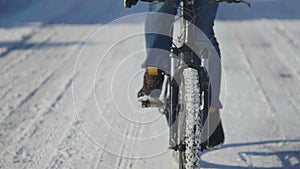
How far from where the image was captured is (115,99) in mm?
4426

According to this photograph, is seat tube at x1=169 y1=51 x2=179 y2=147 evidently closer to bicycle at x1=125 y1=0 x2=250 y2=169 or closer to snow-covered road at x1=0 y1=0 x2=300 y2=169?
bicycle at x1=125 y1=0 x2=250 y2=169

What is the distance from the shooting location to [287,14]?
331 inches

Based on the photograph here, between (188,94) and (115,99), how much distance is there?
1819mm

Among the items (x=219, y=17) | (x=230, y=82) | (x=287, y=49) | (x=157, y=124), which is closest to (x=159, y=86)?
(x=157, y=124)

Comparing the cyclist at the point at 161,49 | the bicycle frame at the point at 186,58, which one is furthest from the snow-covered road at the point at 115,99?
the bicycle frame at the point at 186,58

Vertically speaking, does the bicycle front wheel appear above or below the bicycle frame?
below

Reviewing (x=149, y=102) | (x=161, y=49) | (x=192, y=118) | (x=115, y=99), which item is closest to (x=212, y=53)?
(x=161, y=49)

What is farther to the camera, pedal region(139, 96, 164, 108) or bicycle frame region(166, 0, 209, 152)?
pedal region(139, 96, 164, 108)

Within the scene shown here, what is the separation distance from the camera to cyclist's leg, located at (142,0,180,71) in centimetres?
324

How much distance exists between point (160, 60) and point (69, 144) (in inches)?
43.2

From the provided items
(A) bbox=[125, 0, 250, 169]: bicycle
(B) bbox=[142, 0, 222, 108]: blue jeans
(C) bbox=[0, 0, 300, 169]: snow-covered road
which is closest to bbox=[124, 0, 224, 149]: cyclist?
(B) bbox=[142, 0, 222, 108]: blue jeans

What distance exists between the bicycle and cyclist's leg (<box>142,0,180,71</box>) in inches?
10.3

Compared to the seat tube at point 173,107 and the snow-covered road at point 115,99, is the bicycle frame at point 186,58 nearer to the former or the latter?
the seat tube at point 173,107

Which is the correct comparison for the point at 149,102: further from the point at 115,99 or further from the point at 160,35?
the point at 115,99
